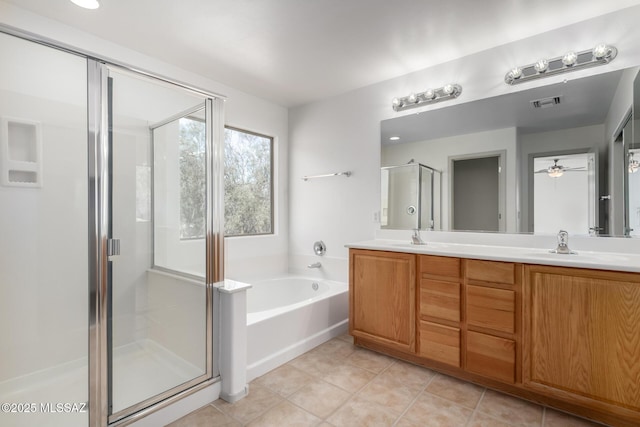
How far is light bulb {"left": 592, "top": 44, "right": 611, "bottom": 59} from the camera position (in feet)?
6.45

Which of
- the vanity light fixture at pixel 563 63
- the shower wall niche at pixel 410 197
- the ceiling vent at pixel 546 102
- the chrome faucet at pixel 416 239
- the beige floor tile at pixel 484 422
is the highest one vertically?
the vanity light fixture at pixel 563 63

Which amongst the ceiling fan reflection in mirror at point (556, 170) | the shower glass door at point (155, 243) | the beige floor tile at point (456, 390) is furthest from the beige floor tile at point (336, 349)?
the ceiling fan reflection in mirror at point (556, 170)

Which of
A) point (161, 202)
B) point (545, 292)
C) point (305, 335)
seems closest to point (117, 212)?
point (161, 202)

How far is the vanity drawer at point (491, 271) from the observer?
1.89 metres

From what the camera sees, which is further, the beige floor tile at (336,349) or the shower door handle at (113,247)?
the beige floor tile at (336,349)

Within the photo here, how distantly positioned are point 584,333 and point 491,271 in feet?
1.73

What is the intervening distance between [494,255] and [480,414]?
3.06 feet

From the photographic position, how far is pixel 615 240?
198 cm

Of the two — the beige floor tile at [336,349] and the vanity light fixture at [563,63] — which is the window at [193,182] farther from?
the vanity light fixture at [563,63]

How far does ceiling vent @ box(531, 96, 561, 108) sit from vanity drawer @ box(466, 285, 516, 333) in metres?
1.38

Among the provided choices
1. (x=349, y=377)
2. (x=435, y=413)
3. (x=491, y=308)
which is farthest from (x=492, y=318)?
(x=349, y=377)

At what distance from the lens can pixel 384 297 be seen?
2445mm

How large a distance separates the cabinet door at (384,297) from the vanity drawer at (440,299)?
0.08m

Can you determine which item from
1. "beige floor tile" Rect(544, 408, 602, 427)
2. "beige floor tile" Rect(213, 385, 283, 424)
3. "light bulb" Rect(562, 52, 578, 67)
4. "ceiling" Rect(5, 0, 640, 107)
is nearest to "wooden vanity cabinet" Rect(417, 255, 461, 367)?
"beige floor tile" Rect(544, 408, 602, 427)
